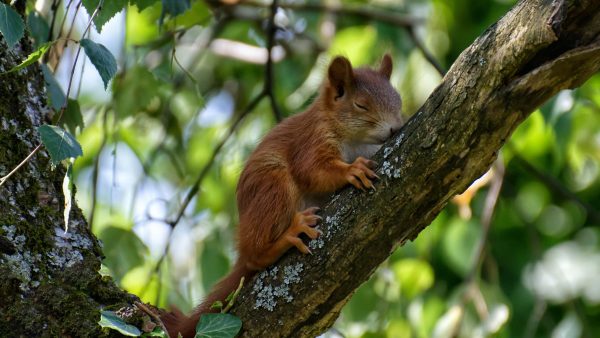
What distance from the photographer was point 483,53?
215cm

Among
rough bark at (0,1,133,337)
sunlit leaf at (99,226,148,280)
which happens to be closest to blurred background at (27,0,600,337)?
sunlit leaf at (99,226,148,280)

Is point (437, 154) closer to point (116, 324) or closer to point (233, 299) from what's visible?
point (233, 299)

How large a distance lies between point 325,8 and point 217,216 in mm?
1414

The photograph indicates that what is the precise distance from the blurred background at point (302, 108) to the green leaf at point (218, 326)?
0.95 metres

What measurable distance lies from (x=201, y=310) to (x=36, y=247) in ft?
1.97

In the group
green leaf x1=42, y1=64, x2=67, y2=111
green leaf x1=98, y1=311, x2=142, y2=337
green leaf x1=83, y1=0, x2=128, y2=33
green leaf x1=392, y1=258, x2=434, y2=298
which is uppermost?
green leaf x1=83, y1=0, x2=128, y2=33

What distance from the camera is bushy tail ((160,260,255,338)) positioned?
8.42 ft

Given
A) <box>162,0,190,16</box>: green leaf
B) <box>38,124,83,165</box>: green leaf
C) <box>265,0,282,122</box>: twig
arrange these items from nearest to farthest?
<box>38,124,83,165</box>: green leaf < <box>162,0,190,16</box>: green leaf < <box>265,0,282,122</box>: twig

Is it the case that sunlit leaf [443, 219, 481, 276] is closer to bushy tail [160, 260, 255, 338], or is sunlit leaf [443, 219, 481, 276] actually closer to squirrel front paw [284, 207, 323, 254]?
bushy tail [160, 260, 255, 338]

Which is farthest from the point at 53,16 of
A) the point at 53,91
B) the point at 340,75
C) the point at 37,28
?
the point at 340,75

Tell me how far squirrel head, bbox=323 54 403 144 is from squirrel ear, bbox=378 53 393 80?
0.43 feet

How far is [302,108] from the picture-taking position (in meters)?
3.85

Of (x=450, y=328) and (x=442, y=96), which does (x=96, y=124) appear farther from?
(x=442, y=96)

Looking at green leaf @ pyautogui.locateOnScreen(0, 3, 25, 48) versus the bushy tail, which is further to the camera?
the bushy tail
